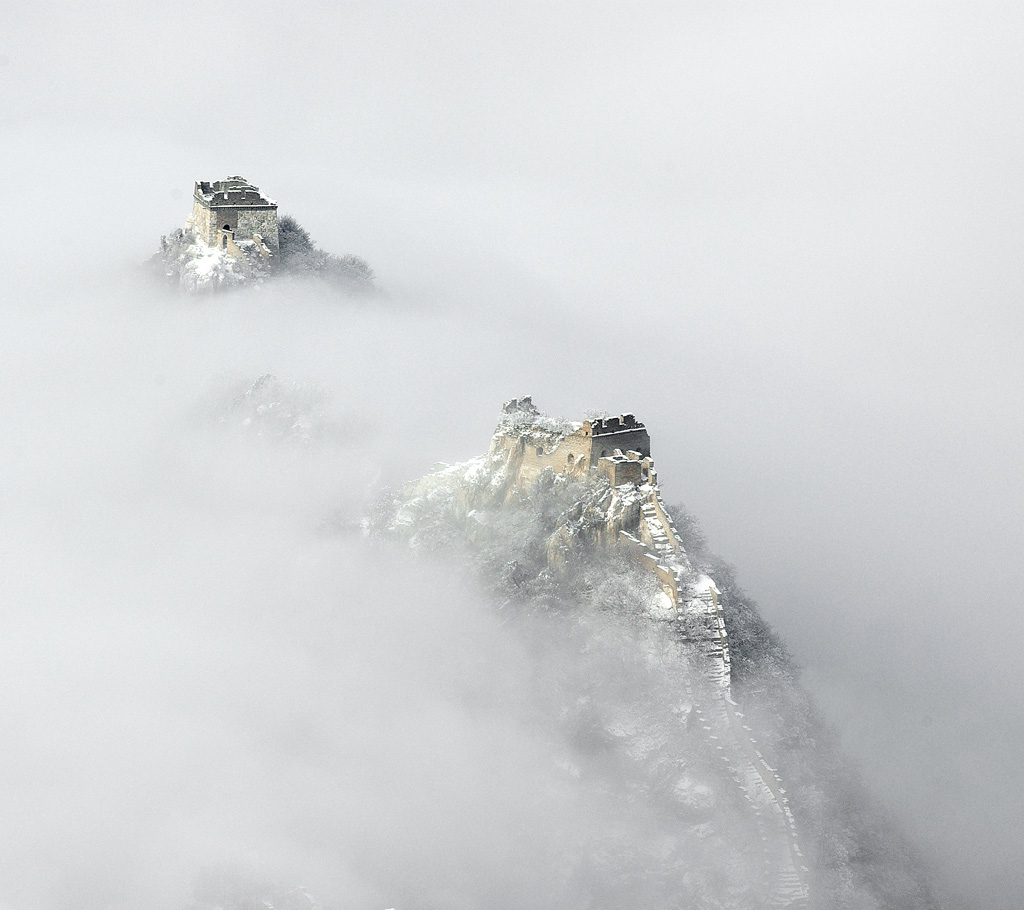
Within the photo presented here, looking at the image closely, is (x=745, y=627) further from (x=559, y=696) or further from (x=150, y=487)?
(x=150, y=487)

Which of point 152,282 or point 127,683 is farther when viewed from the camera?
point 152,282

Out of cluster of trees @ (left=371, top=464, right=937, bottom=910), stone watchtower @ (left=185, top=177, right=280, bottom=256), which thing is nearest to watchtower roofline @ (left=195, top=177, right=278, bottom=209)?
stone watchtower @ (left=185, top=177, right=280, bottom=256)

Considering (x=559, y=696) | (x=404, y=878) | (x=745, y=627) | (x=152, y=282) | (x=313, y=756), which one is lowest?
(x=404, y=878)

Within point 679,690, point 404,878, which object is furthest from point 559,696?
point 404,878

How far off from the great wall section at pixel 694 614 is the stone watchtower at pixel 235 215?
143 feet

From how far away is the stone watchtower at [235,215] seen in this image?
109 m

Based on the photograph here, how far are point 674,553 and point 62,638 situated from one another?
154 feet

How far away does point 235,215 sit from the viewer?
109375 millimetres

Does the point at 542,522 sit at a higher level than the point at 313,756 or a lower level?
higher

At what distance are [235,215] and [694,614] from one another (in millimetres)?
54916

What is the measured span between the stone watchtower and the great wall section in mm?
43728

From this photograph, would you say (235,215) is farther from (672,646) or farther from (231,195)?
(672,646)

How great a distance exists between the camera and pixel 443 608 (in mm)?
84438

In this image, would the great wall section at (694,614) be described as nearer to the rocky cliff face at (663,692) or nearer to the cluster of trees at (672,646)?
the rocky cliff face at (663,692)
